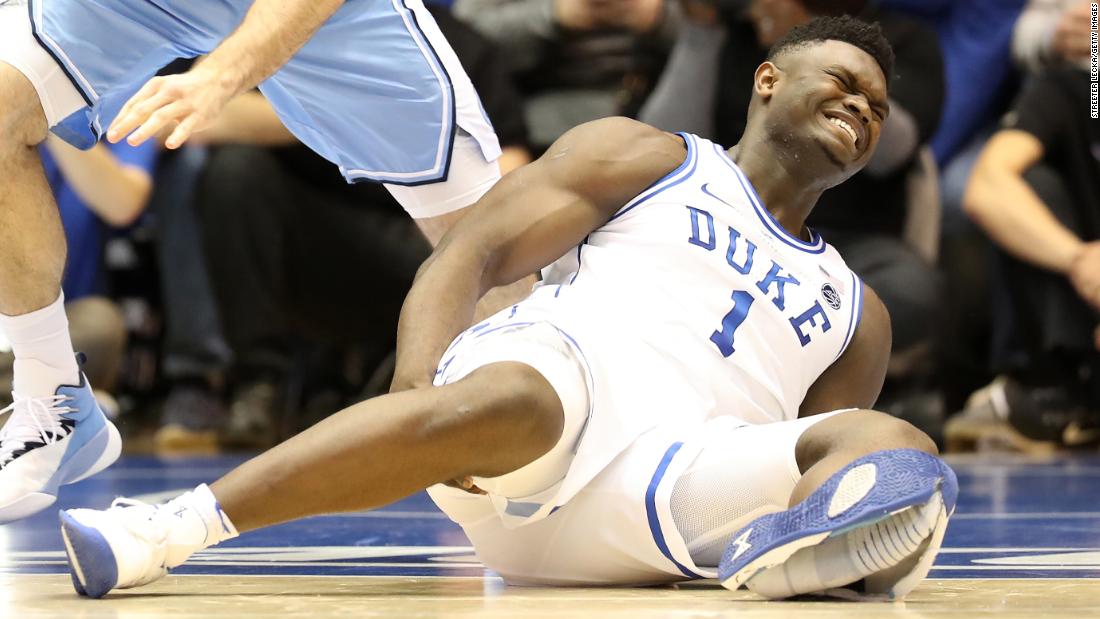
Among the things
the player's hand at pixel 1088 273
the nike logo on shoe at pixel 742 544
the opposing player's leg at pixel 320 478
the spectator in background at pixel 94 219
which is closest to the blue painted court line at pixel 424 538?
the opposing player's leg at pixel 320 478

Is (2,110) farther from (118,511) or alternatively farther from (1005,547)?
(1005,547)

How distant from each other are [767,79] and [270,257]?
3.14 meters

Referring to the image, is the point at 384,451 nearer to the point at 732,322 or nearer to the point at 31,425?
the point at 732,322

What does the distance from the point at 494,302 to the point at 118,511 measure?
38.2 inches

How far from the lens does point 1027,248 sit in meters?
5.48

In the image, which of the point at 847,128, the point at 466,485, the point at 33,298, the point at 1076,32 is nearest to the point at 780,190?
the point at 847,128

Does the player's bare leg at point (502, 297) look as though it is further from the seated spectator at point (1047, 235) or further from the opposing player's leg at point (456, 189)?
the seated spectator at point (1047, 235)

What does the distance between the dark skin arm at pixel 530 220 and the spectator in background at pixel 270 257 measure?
2.92 meters

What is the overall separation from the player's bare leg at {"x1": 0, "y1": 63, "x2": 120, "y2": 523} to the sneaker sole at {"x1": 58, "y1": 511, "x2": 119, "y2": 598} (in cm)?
93

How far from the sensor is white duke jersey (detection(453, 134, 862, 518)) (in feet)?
7.40

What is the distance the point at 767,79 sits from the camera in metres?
2.72

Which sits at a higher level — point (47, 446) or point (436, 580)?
point (436, 580)

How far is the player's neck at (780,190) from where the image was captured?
8.52 ft

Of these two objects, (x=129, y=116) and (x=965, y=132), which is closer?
(x=129, y=116)
